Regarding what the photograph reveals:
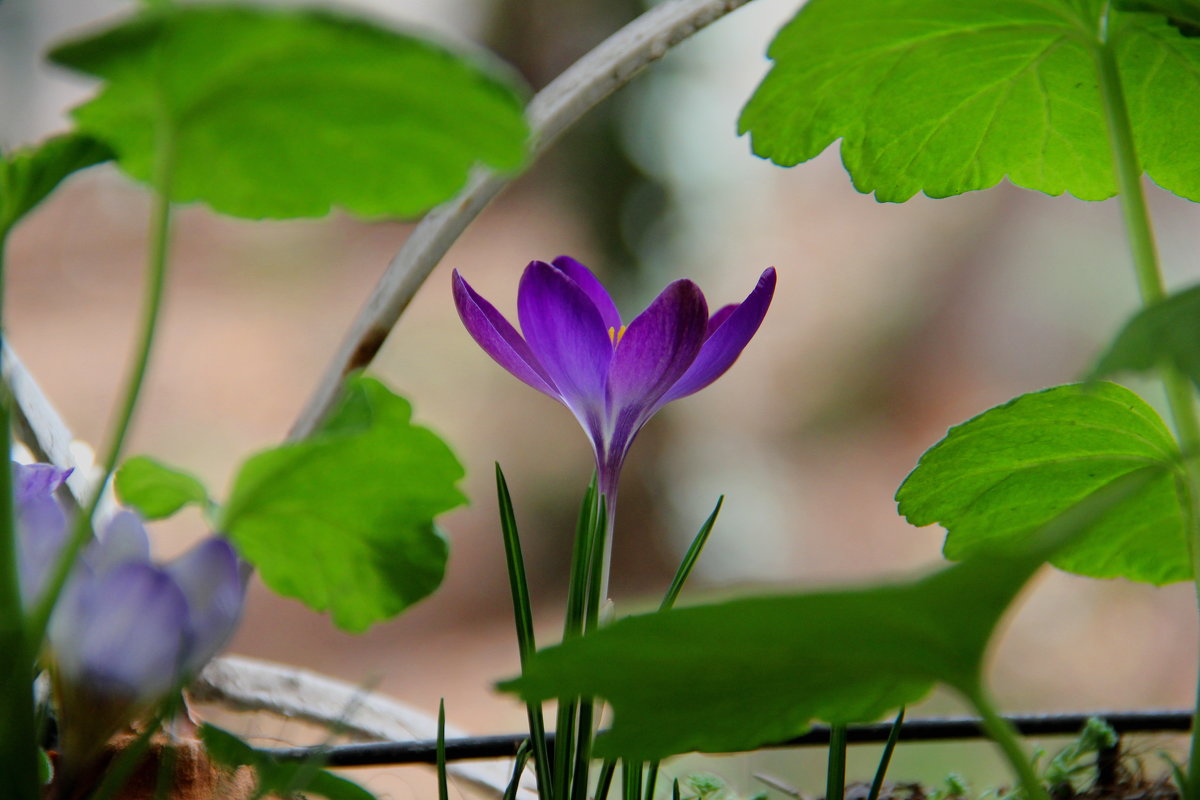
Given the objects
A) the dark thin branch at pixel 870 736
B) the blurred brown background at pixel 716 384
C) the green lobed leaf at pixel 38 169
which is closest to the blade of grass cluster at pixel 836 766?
the dark thin branch at pixel 870 736

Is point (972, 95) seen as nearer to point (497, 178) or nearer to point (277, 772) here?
point (497, 178)

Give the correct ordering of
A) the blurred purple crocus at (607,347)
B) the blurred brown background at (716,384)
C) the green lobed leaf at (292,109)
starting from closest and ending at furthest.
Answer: the green lobed leaf at (292,109) → the blurred purple crocus at (607,347) → the blurred brown background at (716,384)

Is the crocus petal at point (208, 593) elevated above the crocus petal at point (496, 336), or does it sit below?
below

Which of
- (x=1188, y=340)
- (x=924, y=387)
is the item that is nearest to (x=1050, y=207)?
(x=924, y=387)

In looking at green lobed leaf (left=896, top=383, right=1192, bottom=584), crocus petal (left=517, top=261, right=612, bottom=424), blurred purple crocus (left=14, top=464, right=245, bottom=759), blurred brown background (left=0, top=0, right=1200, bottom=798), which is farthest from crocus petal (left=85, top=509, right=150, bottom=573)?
blurred brown background (left=0, top=0, right=1200, bottom=798)

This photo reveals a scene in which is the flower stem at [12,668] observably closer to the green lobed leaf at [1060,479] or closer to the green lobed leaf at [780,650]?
the green lobed leaf at [780,650]

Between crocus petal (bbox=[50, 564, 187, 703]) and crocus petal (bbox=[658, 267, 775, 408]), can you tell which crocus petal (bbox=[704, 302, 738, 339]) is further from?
crocus petal (bbox=[50, 564, 187, 703])

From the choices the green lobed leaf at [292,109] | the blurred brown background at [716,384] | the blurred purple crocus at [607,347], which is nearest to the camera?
the green lobed leaf at [292,109]

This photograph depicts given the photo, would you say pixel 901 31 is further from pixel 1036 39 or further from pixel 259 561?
pixel 259 561
